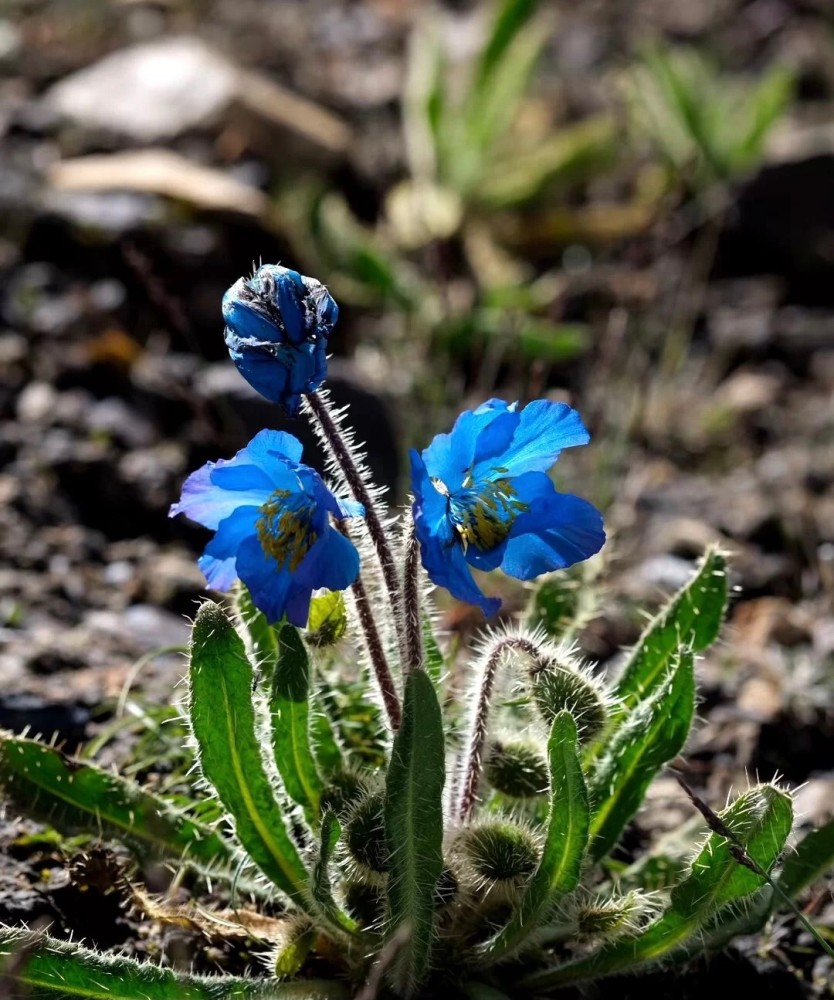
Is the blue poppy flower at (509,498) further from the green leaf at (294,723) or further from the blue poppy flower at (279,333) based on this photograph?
the green leaf at (294,723)

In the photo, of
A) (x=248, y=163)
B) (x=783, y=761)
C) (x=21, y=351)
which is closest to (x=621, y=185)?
(x=248, y=163)

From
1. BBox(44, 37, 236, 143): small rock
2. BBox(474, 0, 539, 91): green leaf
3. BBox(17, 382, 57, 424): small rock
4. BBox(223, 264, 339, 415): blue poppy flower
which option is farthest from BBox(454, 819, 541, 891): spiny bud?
BBox(44, 37, 236, 143): small rock

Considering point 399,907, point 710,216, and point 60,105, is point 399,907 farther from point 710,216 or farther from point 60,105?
point 60,105

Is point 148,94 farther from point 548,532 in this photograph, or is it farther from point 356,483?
point 548,532

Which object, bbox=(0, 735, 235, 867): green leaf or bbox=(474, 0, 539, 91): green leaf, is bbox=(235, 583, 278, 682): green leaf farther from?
bbox=(474, 0, 539, 91): green leaf

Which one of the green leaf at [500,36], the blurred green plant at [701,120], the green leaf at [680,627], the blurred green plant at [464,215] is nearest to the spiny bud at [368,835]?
the green leaf at [680,627]

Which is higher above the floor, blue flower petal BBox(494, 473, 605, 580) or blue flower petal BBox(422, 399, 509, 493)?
blue flower petal BBox(422, 399, 509, 493)
